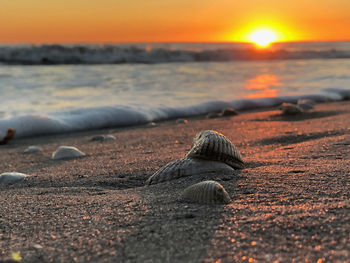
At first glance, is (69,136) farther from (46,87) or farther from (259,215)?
(46,87)

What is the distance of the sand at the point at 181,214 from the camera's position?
1300mm

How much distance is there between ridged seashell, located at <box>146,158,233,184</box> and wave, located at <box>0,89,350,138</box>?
386 centimetres

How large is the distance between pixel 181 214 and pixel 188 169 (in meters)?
0.68

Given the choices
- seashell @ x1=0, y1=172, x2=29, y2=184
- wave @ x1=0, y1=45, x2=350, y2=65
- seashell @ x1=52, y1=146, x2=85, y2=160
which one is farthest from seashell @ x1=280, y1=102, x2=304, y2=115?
wave @ x1=0, y1=45, x2=350, y2=65

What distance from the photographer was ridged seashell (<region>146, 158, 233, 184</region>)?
2.32 meters

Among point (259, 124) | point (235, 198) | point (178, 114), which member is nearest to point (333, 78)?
point (178, 114)

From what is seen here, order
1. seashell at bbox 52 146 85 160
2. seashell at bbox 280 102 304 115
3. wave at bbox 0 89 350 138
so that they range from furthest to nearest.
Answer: seashell at bbox 280 102 304 115 → wave at bbox 0 89 350 138 → seashell at bbox 52 146 85 160

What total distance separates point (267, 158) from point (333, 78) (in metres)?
10.5

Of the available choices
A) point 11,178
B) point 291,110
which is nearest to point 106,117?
point 291,110

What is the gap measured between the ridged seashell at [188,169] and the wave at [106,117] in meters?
3.86

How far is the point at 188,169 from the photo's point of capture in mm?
2324

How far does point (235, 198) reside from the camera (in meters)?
1.84

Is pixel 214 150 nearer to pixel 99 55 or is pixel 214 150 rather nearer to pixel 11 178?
pixel 11 178

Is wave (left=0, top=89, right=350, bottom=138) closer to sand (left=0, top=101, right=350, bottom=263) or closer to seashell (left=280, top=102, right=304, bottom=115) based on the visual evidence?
seashell (left=280, top=102, right=304, bottom=115)
